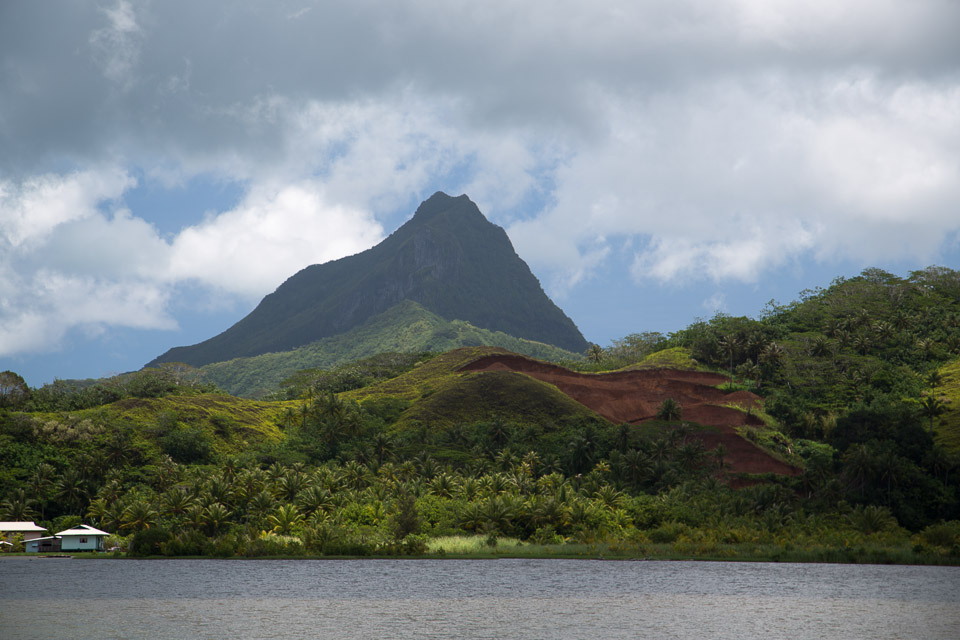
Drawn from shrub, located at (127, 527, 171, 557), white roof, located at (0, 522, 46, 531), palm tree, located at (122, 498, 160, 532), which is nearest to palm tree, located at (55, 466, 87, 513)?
white roof, located at (0, 522, 46, 531)

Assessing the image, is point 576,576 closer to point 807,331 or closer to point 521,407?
point 521,407

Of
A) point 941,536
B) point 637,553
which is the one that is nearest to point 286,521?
point 637,553

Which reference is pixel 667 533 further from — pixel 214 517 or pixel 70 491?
pixel 70 491

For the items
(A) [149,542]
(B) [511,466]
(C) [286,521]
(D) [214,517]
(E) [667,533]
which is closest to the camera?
(A) [149,542]

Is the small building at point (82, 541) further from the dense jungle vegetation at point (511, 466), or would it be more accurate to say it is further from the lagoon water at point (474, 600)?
the lagoon water at point (474, 600)

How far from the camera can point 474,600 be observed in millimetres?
48219

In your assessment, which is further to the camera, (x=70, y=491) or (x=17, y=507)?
(x=70, y=491)

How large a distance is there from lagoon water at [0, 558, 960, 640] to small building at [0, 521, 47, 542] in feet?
41.2

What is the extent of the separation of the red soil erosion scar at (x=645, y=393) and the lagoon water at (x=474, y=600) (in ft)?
186

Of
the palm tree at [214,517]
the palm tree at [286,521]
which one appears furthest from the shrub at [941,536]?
the palm tree at [214,517]

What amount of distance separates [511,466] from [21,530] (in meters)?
56.8

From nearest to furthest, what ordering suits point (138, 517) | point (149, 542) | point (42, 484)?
1. point (149, 542)
2. point (138, 517)
3. point (42, 484)

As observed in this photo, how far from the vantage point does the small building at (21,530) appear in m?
85.1

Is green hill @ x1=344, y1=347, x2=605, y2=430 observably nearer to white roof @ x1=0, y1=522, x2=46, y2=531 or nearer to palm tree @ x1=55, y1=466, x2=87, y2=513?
palm tree @ x1=55, y1=466, x2=87, y2=513
